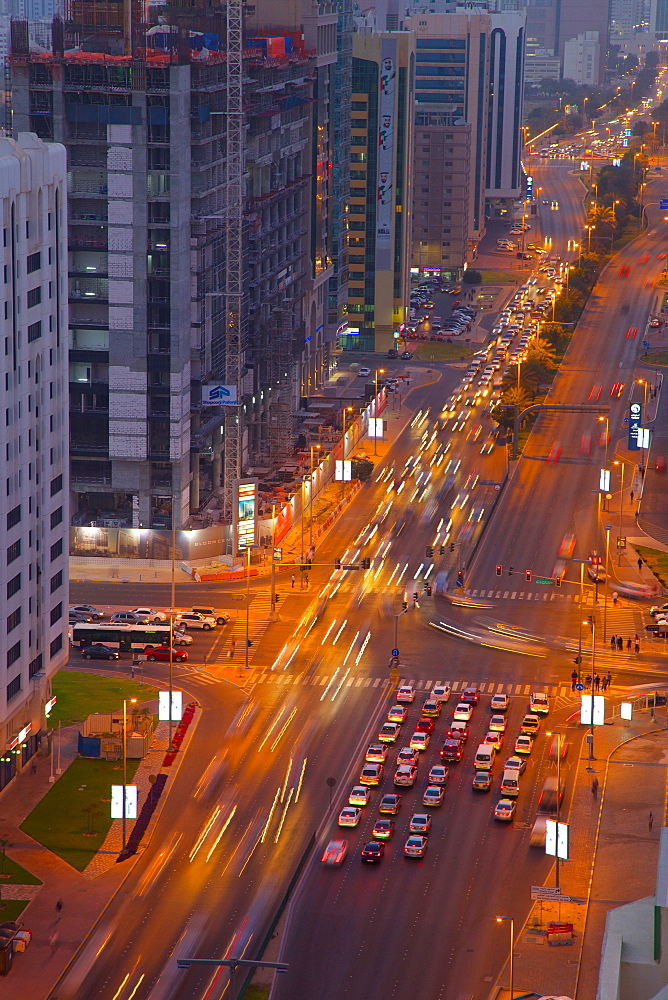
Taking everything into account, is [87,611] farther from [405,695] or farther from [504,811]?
[504,811]

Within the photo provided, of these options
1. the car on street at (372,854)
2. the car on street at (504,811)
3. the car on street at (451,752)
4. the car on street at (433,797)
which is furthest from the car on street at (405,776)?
the car on street at (372,854)

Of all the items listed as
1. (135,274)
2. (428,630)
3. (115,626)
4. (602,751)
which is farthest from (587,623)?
(135,274)

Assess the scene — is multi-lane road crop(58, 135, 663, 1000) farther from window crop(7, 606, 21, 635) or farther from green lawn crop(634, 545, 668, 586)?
window crop(7, 606, 21, 635)

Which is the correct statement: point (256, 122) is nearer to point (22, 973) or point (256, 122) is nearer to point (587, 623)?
point (587, 623)

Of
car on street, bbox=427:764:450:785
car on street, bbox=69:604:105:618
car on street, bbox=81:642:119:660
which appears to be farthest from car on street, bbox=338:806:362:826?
car on street, bbox=69:604:105:618

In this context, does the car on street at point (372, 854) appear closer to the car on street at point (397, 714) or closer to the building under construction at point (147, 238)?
the car on street at point (397, 714)

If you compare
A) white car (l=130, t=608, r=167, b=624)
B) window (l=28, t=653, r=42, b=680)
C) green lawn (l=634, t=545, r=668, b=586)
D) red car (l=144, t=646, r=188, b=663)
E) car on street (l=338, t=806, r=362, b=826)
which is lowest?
green lawn (l=634, t=545, r=668, b=586)
